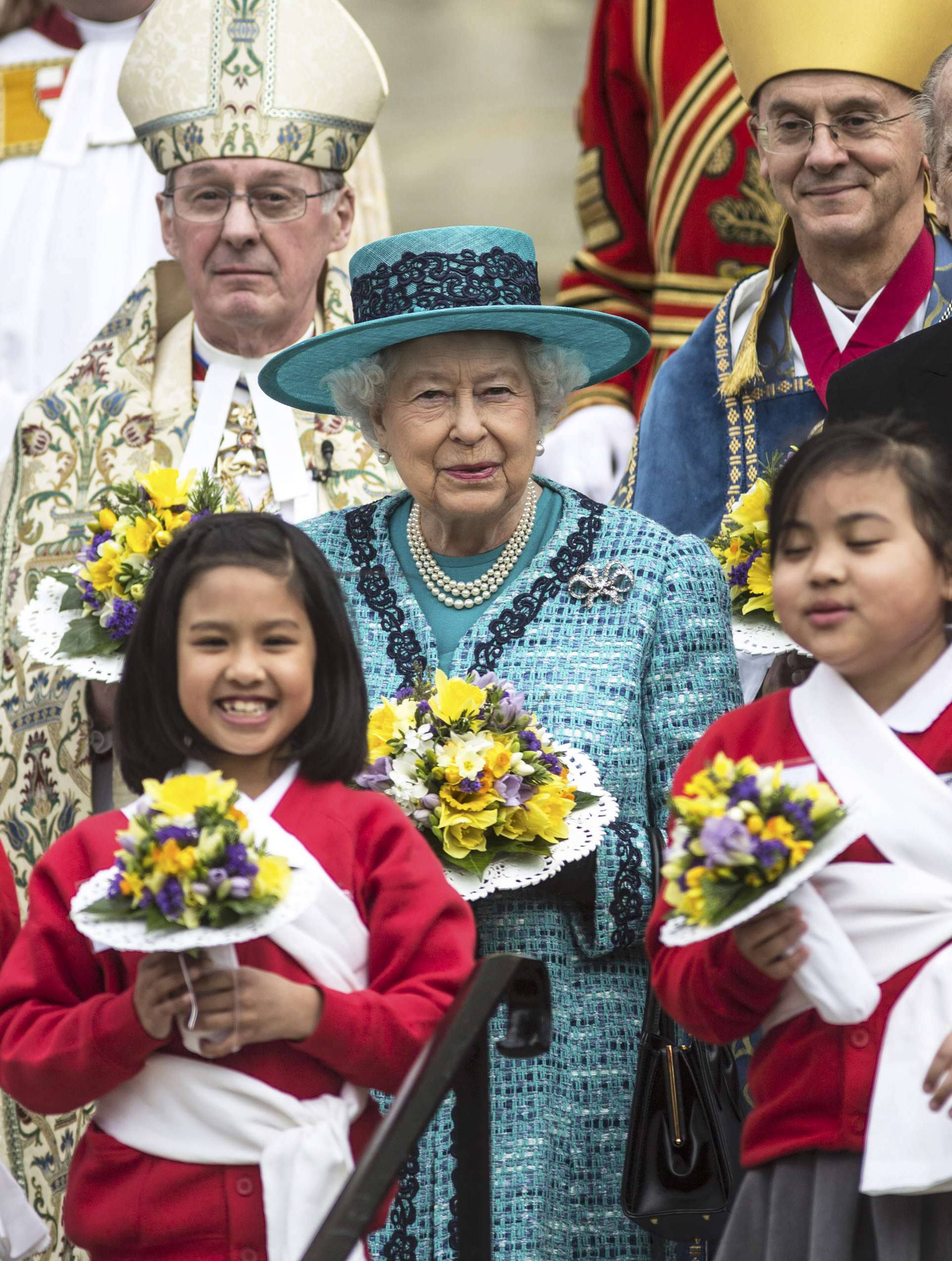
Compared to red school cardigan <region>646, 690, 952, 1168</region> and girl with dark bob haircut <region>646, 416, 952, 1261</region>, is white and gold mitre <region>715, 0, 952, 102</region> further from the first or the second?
red school cardigan <region>646, 690, 952, 1168</region>

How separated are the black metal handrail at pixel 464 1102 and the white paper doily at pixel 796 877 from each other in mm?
266

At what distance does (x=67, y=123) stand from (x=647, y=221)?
5.95 ft

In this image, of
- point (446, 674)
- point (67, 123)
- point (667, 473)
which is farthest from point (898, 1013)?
point (67, 123)

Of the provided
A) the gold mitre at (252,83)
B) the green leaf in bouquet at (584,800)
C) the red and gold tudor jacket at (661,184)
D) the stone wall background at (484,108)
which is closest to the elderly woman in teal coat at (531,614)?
the green leaf in bouquet at (584,800)

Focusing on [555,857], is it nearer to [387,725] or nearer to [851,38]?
[387,725]

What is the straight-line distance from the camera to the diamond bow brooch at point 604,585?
4371 millimetres

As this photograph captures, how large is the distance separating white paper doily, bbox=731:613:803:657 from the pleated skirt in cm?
122

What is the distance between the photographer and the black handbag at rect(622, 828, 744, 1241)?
3.88m

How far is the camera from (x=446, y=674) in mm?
4305

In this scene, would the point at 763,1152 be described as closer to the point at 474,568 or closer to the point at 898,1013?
the point at 898,1013

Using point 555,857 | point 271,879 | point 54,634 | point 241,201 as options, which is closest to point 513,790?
point 555,857

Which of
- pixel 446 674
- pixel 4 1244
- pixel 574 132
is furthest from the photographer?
pixel 574 132

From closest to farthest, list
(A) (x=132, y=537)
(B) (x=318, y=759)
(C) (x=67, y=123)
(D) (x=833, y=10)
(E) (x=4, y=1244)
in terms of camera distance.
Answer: (B) (x=318, y=759) → (E) (x=4, y=1244) → (A) (x=132, y=537) → (D) (x=833, y=10) → (C) (x=67, y=123)

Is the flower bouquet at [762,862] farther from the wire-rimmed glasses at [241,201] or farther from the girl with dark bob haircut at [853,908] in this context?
the wire-rimmed glasses at [241,201]
